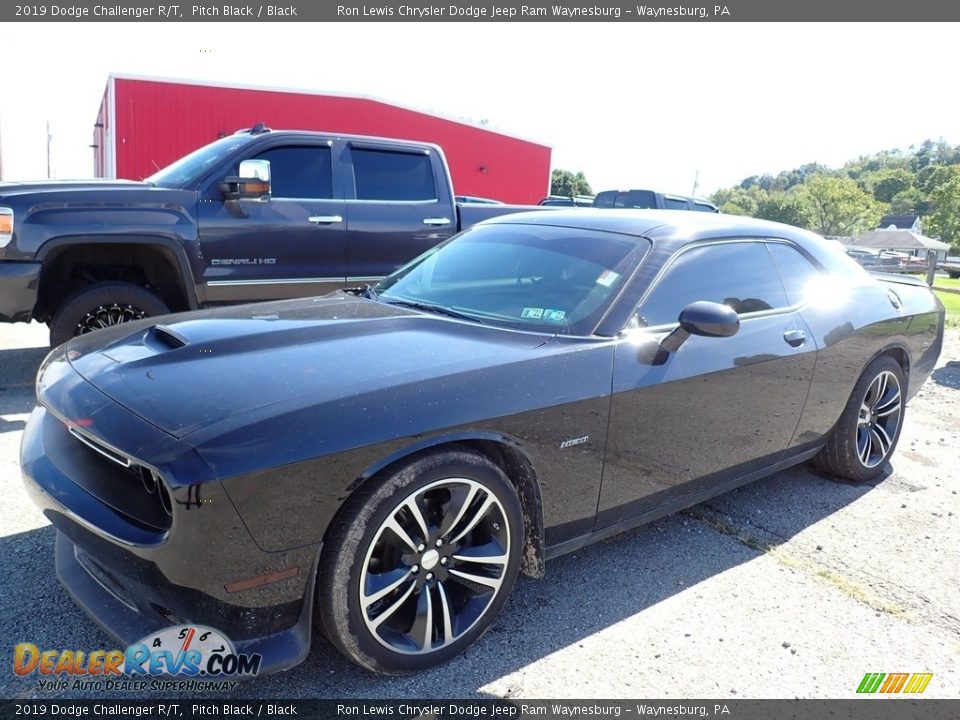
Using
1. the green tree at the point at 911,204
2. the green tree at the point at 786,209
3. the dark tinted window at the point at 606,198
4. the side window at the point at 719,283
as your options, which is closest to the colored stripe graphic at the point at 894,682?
the side window at the point at 719,283

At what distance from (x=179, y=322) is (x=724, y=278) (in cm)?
245

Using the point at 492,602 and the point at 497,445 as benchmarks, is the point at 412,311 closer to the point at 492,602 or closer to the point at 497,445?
the point at 497,445

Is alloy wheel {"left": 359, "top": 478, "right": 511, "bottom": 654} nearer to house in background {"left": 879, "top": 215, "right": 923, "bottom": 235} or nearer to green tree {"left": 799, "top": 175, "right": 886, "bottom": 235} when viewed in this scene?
green tree {"left": 799, "top": 175, "right": 886, "bottom": 235}

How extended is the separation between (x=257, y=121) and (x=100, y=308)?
1558 centimetres

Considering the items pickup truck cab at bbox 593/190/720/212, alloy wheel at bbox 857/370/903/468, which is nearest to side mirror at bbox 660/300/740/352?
alloy wheel at bbox 857/370/903/468

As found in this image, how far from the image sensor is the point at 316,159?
5.93 meters

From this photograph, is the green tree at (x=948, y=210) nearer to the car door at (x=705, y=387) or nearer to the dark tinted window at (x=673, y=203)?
the dark tinted window at (x=673, y=203)

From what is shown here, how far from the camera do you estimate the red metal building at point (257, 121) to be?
61.6 feet

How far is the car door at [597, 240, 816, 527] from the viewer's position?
278 centimetres

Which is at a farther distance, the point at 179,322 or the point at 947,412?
the point at 947,412

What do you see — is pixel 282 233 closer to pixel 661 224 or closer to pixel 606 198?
pixel 661 224

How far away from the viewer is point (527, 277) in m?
3.20

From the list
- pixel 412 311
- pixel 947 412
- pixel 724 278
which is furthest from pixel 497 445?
pixel 947 412

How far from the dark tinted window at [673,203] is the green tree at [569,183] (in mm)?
50759
